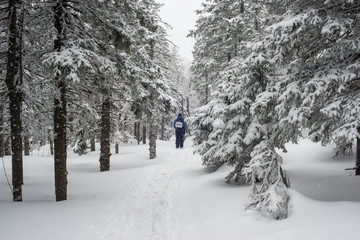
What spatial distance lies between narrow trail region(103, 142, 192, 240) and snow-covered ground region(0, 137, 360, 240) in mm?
22

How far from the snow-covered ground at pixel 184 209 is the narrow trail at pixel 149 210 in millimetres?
22

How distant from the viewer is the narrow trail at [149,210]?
5891 millimetres

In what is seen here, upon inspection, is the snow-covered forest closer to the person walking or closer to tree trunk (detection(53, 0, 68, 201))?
tree trunk (detection(53, 0, 68, 201))

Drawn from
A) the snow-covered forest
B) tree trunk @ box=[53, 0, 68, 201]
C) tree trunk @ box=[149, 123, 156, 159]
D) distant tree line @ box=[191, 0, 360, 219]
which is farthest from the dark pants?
tree trunk @ box=[53, 0, 68, 201]

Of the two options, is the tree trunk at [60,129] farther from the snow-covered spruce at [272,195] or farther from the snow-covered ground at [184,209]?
the snow-covered spruce at [272,195]

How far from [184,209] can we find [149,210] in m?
1.03

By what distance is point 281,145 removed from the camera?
24.7ft

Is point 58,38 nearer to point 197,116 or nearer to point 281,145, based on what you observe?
point 197,116

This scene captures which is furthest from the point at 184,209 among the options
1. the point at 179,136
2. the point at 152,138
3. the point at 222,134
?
the point at 179,136

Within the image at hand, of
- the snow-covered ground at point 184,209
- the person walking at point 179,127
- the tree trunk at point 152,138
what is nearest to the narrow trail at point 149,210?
the snow-covered ground at point 184,209

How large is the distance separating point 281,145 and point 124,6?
25.1 ft

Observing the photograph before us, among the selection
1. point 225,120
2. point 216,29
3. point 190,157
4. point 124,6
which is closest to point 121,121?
point 190,157

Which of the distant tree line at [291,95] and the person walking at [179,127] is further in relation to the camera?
the person walking at [179,127]

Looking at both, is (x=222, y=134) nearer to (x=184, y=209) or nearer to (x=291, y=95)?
(x=184, y=209)
